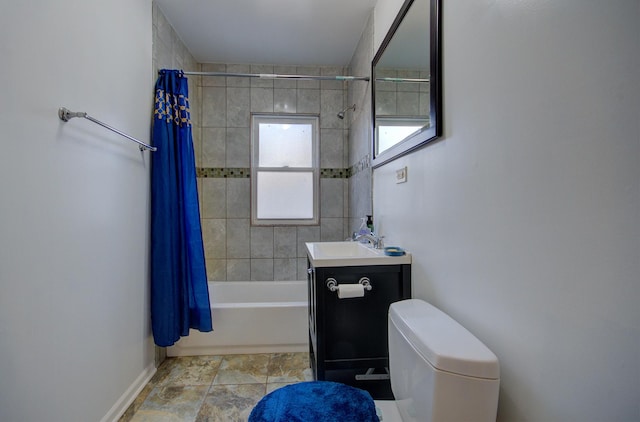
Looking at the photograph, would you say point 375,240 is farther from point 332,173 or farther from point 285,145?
point 285,145

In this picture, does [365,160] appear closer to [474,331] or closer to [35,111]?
[474,331]

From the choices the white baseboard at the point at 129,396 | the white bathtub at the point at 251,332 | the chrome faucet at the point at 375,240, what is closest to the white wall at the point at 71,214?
the white baseboard at the point at 129,396

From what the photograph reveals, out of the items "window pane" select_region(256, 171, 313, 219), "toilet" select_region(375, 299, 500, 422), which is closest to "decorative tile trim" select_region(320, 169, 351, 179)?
"window pane" select_region(256, 171, 313, 219)

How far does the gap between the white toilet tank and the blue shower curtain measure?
5.21 feet

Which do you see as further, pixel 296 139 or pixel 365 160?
pixel 296 139

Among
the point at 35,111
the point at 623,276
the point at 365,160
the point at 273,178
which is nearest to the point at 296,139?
the point at 273,178

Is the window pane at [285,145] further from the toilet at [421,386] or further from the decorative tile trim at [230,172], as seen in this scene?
the toilet at [421,386]

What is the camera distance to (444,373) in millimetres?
717

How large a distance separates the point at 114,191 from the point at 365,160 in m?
1.67

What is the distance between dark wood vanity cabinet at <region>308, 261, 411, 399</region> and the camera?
1396 millimetres

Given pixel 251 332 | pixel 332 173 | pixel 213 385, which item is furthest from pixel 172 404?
pixel 332 173

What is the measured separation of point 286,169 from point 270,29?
1.28 meters

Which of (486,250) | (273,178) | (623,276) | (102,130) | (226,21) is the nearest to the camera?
(623,276)

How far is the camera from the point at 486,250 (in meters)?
0.85
